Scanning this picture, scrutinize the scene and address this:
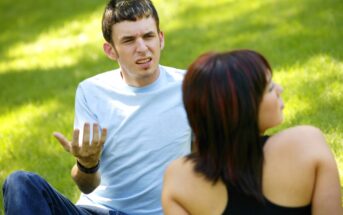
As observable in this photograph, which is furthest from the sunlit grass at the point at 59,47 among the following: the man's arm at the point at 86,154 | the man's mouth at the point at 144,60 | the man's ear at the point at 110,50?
the man's arm at the point at 86,154

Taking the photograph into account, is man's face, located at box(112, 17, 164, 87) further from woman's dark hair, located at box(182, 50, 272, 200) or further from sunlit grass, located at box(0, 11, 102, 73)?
sunlit grass, located at box(0, 11, 102, 73)

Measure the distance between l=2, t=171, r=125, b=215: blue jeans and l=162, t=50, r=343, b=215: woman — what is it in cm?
91

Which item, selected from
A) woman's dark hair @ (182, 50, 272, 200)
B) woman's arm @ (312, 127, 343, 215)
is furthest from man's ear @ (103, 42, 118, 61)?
woman's arm @ (312, 127, 343, 215)

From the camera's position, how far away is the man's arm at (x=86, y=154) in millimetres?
3273

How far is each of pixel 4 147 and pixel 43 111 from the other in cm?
86

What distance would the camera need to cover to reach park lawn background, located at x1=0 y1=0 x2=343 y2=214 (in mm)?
5523

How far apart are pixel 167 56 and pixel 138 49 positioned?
3744mm

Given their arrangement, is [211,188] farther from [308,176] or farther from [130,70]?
[130,70]

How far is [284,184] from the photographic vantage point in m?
2.52

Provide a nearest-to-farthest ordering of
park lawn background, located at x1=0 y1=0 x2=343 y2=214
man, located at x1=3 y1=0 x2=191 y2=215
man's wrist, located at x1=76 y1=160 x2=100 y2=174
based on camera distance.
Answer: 1. man's wrist, located at x1=76 y1=160 x2=100 y2=174
2. man, located at x1=3 y1=0 x2=191 y2=215
3. park lawn background, located at x1=0 y1=0 x2=343 y2=214

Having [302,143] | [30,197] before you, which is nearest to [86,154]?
[30,197]

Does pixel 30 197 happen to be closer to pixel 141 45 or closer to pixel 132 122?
pixel 132 122

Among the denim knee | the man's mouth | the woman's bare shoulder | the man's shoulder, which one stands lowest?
the denim knee

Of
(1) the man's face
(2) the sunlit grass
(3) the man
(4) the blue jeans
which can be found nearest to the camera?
(4) the blue jeans
